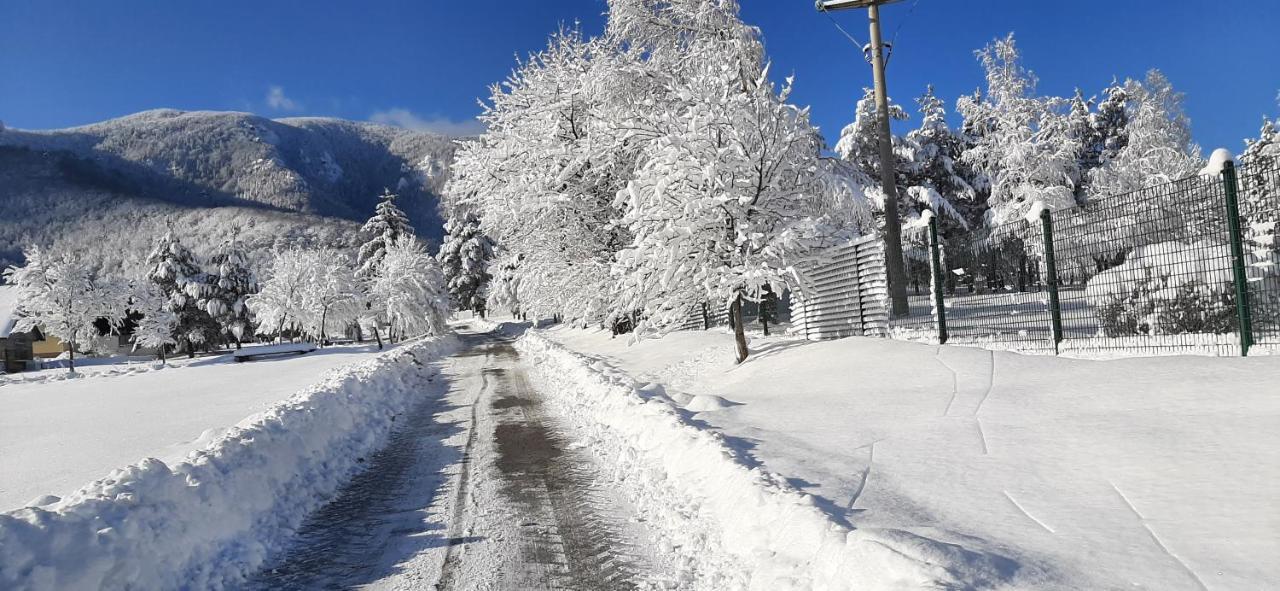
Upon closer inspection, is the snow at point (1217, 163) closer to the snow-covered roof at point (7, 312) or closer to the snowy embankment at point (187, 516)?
the snowy embankment at point (187, 516)

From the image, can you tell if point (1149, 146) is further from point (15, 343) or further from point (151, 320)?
point (15, 343)

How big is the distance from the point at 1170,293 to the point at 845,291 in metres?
5.72

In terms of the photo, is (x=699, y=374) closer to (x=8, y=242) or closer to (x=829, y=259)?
(x=829, y=259)

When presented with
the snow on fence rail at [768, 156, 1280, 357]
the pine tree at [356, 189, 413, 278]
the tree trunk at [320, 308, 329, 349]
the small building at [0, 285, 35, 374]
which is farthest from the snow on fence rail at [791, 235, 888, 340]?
the small building at [0, 285, 35, 374]

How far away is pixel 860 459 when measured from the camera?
546 cm

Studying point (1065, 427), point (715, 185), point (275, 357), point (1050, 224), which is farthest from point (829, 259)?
point (275, 357)

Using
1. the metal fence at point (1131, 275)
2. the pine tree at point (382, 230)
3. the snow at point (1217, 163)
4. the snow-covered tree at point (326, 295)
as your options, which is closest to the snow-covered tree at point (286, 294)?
the snow-covered tree at point (326, 295)

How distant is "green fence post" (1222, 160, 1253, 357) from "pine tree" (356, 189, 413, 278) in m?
60.9

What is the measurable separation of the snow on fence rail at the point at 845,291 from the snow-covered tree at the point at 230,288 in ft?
179

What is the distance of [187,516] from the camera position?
198 inches

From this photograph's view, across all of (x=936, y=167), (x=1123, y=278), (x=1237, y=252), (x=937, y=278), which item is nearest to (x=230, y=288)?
(x=936, y=167)

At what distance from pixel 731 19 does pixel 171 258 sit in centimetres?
5177

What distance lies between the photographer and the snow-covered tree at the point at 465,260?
6931 cm

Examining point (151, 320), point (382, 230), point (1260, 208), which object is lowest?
point (1260, 208)
